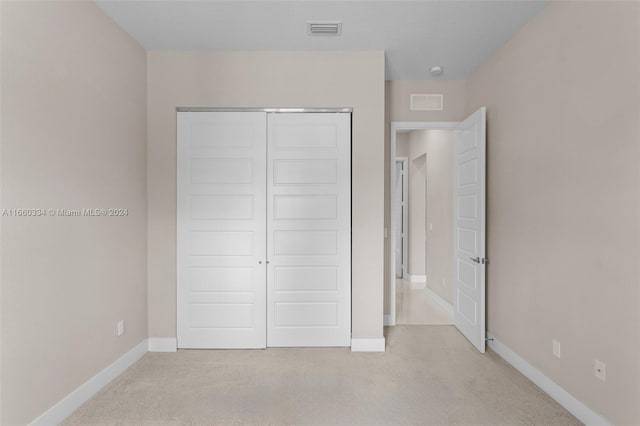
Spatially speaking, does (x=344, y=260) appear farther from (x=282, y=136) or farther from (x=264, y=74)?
(x=264, y=74)

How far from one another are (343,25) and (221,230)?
2.13 meters

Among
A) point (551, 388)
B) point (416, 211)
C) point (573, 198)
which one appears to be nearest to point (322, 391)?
point (551, 388)

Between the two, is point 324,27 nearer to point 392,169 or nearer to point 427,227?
point 392,169

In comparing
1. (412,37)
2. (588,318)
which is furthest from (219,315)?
(412,37)

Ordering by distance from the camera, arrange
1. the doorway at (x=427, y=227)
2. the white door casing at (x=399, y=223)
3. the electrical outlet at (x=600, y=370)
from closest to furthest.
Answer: the electrical outlet at (x=600, y=370), the doorway at (x=427, y=227), the white door casing at (x=399, y=223)

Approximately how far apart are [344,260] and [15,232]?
2.43m

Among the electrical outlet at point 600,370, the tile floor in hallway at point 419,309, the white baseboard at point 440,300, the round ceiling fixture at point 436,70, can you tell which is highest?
the round ceiling fixture at point 436,70

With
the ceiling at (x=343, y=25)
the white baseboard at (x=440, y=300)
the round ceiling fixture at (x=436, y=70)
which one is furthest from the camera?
the white baseboard at (x=440, y=300)

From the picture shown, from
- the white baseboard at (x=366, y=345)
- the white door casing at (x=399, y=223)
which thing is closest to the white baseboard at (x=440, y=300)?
the white door casing at (x=399, y=223)

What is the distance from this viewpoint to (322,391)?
2.51 metres

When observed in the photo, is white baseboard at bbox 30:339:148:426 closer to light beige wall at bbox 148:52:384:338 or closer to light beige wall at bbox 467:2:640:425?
light beige wall at bbox 148:52:384:338

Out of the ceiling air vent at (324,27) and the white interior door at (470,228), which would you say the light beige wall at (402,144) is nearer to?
→ the white interior door at (470,228)

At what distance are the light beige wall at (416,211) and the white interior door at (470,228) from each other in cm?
244

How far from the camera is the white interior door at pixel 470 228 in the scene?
123 inches
